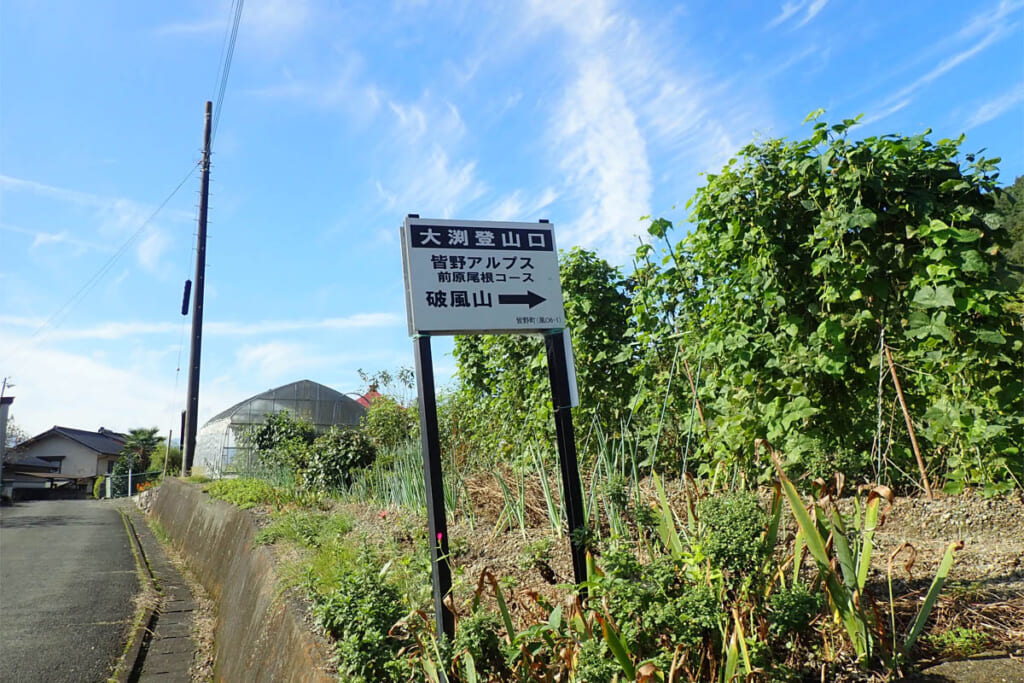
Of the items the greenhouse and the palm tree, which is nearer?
the greenhouse

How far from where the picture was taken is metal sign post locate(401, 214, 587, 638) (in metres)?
2.92

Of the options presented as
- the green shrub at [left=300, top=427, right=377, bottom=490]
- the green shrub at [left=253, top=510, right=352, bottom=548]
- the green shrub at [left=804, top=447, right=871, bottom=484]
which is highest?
the green shrub at [left=300, top=427, right=377, bottom=490]

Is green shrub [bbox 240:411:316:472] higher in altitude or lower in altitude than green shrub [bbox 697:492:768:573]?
higher

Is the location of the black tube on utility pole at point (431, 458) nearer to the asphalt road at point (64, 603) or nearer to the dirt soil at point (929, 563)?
the dirt soil at point (929, 563)

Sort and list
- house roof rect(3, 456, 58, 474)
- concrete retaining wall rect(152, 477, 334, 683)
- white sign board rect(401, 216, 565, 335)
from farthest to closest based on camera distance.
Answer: house roof rect(3, 456, 58, 474) → concrete retaining wall rect(152, 477, 334, 683) → white sign board rect(401, 216, 565, 335)

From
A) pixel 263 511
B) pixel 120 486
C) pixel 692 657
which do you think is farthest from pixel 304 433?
pixel 120 486

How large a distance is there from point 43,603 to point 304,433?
878 centimetres

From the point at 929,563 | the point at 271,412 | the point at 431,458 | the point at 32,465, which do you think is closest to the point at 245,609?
the point at 431,458

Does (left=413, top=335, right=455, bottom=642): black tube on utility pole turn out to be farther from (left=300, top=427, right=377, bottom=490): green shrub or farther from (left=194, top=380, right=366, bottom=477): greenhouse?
(left=194, top=380, right=366, bottom=477): greenhouse

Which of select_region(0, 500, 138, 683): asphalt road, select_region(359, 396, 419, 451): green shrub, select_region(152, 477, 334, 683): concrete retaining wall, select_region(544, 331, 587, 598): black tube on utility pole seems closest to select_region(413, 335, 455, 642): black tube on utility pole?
select_region(544, 331, 587, 598): black tube on utility pole

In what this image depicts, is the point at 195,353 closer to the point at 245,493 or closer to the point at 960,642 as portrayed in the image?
the point at 245,493

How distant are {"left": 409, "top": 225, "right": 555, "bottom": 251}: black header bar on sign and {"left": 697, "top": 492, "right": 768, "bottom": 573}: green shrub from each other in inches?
60.7

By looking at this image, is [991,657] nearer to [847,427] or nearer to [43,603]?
[847,427]

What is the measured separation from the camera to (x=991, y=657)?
2.07m
